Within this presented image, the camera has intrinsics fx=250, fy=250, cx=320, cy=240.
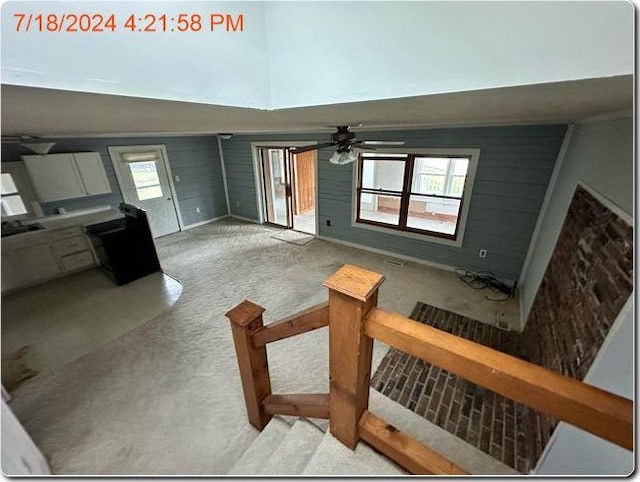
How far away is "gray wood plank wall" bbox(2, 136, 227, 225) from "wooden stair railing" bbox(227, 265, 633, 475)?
185 inches

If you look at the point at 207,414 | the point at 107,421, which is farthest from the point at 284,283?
the point at 107,421

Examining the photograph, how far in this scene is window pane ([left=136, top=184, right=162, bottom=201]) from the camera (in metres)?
5.04

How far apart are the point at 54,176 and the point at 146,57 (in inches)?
A: 189

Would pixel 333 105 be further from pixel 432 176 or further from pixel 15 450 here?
pixel 432 176

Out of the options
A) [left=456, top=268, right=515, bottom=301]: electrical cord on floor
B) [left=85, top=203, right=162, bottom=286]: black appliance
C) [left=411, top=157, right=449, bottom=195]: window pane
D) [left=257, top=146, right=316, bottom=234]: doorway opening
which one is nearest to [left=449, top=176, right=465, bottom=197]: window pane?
[left=411, top=157, right=449, bottom=195]: window pane

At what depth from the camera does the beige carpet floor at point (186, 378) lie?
1.78 metres

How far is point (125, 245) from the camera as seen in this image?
3715 mm


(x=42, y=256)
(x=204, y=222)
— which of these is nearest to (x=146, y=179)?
(x=204, y=222)

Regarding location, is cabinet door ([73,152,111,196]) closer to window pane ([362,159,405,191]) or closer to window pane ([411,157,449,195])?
window pane ([362,159,405,191])

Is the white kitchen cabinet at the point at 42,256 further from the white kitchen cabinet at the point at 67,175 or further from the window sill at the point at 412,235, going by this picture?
the window sill at the point at 412,235

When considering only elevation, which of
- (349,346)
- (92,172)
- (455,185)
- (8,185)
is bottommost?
(455,185)

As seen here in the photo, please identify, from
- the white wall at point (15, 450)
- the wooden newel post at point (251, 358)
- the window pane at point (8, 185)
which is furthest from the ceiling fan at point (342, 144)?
the window pane at point (8, 185)

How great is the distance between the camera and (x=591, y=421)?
1.78 feet

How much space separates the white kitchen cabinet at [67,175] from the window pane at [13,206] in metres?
0.22
